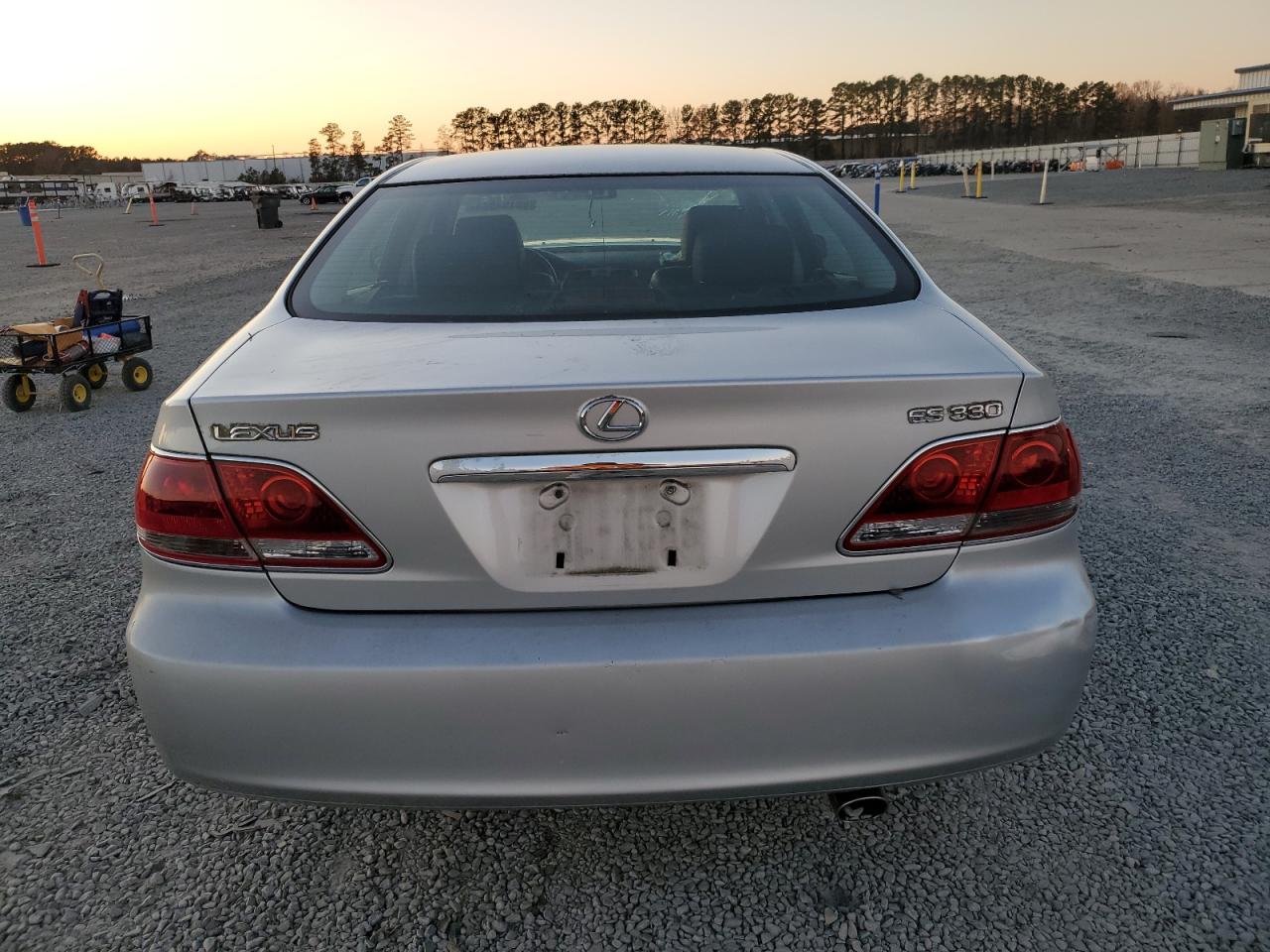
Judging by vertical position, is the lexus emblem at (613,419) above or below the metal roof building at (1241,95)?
below

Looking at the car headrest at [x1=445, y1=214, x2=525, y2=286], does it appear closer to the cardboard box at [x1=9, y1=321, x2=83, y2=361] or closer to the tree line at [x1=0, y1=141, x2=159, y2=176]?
the cardboard box at [x1=9, y1=321, x2=83, y2=361]

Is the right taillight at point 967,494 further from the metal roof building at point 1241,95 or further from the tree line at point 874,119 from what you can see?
the tree line at point 874,119

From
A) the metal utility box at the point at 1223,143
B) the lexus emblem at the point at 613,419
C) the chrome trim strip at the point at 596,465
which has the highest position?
the metal utility box at the point at 1223,143

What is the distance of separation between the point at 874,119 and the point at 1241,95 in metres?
112

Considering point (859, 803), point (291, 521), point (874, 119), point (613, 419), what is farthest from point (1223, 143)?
point (874, 119)

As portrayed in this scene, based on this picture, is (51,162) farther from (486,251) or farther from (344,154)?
(486,251)

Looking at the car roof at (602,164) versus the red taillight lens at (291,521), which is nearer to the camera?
the red taillight lens at (291,521)

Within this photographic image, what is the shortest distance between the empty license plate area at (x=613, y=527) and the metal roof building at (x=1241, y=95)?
6814 centimetres

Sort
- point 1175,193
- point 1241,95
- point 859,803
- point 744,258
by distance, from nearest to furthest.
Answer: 1. point 859,803
2. point 744,258
3. point 1175,193
4. point 1241,95

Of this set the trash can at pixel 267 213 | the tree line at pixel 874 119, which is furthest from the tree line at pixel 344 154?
the trash can at pixel 267 213

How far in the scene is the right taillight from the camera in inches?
67.6

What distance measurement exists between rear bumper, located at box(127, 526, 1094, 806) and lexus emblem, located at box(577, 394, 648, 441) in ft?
1.08

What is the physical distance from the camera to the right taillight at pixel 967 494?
172 centimetres

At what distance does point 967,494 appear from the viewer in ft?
5.73
